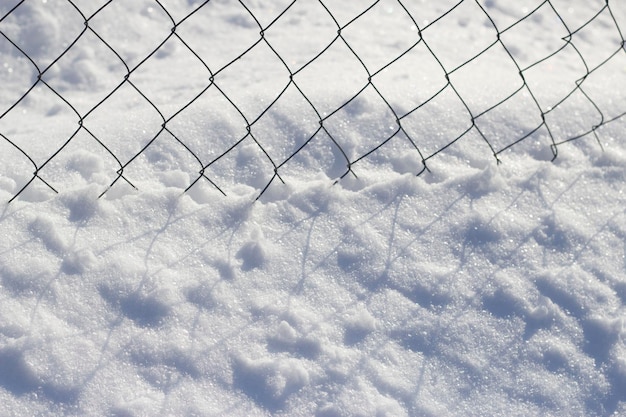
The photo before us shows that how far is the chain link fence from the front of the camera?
235 centimetres

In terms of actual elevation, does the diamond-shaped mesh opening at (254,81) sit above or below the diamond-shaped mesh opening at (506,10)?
above

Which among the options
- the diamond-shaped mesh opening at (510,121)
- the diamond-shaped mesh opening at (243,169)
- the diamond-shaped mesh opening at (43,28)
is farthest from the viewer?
the diamond-shaped mesh opening at (43,28)

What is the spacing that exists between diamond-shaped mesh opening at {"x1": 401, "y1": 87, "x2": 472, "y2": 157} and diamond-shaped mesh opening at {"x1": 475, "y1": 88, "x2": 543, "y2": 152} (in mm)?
65

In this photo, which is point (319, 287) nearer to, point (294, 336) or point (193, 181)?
point (294, 336)

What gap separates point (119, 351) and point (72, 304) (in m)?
0.18

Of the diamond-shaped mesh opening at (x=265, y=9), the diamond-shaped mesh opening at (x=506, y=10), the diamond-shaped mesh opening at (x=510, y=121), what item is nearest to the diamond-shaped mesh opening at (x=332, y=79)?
the diamond-shaped mesh opening at (x=265, y=9)

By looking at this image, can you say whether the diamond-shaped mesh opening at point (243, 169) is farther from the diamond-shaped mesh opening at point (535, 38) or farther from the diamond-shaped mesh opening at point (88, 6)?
the diamond-shaped mesh opening at point (535, 38)

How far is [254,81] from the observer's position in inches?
110

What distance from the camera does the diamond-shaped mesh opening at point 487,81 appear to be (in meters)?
2.62

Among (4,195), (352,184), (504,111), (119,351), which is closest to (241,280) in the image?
(119,351)

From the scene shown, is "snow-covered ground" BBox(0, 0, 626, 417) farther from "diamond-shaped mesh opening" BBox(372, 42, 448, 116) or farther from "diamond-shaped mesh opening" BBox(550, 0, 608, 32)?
"diamond-shaped mesh opening" BBox(550, 0, 608, 32)

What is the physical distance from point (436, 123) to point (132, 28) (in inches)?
51.7

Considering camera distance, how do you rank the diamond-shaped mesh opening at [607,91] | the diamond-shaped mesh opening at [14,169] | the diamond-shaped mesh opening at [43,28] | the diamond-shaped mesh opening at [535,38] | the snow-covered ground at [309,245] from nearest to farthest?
the snow-covered ground at [309,245] < the diamond-shaped mesh opening at [14,169] < the diamond-shaped mesh opening at [607,91] < the diamond-shaped mesh opening at [43,28] < the diamond-shaped mesh opening at [535,38]

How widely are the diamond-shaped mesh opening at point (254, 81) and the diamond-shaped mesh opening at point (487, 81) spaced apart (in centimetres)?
62
